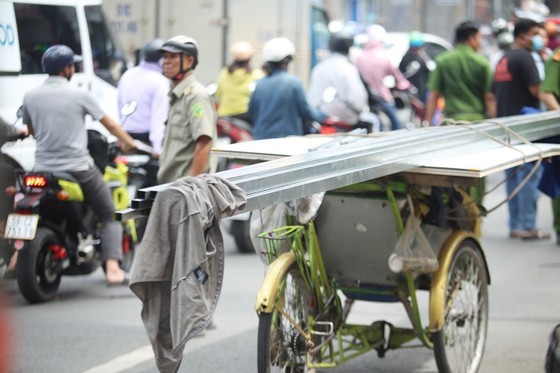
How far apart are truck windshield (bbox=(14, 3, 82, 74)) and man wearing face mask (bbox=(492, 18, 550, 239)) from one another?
14.1ft

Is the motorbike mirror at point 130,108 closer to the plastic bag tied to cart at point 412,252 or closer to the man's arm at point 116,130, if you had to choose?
the man's arm at point 116,130

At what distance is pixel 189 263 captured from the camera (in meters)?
3.94

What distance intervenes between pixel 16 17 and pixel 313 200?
6.04m

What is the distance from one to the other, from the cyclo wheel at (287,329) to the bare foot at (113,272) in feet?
10.9

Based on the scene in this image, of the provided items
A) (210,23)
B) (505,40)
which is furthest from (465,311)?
(210,23)

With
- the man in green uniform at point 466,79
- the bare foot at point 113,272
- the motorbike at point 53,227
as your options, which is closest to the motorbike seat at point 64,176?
the motorbike at point 53,227

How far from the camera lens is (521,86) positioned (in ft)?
35.8

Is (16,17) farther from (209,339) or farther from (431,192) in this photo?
(431,192)

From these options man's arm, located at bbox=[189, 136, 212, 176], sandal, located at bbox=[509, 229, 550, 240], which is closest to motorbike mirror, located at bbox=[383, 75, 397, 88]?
sandal, located at bbox=[509, 229, 550, 240]

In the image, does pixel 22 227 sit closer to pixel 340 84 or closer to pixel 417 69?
pixel 340 84

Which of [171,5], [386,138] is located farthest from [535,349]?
[171,5]

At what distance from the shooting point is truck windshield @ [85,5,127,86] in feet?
40.0

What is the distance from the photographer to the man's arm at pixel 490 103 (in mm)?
11375

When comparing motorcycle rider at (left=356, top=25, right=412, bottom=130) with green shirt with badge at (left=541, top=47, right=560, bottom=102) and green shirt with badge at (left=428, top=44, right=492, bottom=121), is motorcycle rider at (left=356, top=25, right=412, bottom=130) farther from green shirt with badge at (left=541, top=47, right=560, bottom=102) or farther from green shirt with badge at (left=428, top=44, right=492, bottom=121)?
green shirt with badge at (left=541, top=47, right=560, bottom=102)
